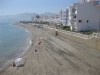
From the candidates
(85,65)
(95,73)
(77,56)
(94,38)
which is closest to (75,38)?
(94,38)

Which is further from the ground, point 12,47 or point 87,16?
point 87,16

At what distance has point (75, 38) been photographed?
41281 mm

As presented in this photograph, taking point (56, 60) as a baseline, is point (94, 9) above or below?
above

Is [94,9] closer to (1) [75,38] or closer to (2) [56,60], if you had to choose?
(1) [75,38]

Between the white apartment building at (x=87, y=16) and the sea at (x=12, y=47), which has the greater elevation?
the white apartment building at (x=87, y=16)

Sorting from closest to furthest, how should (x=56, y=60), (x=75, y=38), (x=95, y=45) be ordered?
(x=56, y=60) < (x=95, y=45) < (x=75, y=38)

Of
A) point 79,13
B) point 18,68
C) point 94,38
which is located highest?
point 79,13

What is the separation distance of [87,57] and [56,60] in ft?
13.4

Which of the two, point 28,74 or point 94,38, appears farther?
point 94,38

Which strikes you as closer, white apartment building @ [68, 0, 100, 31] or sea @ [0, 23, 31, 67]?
sea @ [0, 23, 31, 67]

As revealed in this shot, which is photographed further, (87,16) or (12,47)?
(87,16)

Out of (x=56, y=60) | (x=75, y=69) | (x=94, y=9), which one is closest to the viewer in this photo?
(x=75, y=69)

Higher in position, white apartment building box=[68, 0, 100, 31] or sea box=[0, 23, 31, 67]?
white apartment building box=[68, 0, 100, 31]

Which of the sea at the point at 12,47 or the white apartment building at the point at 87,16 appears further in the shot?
the white apartment building at the point at 87,16
